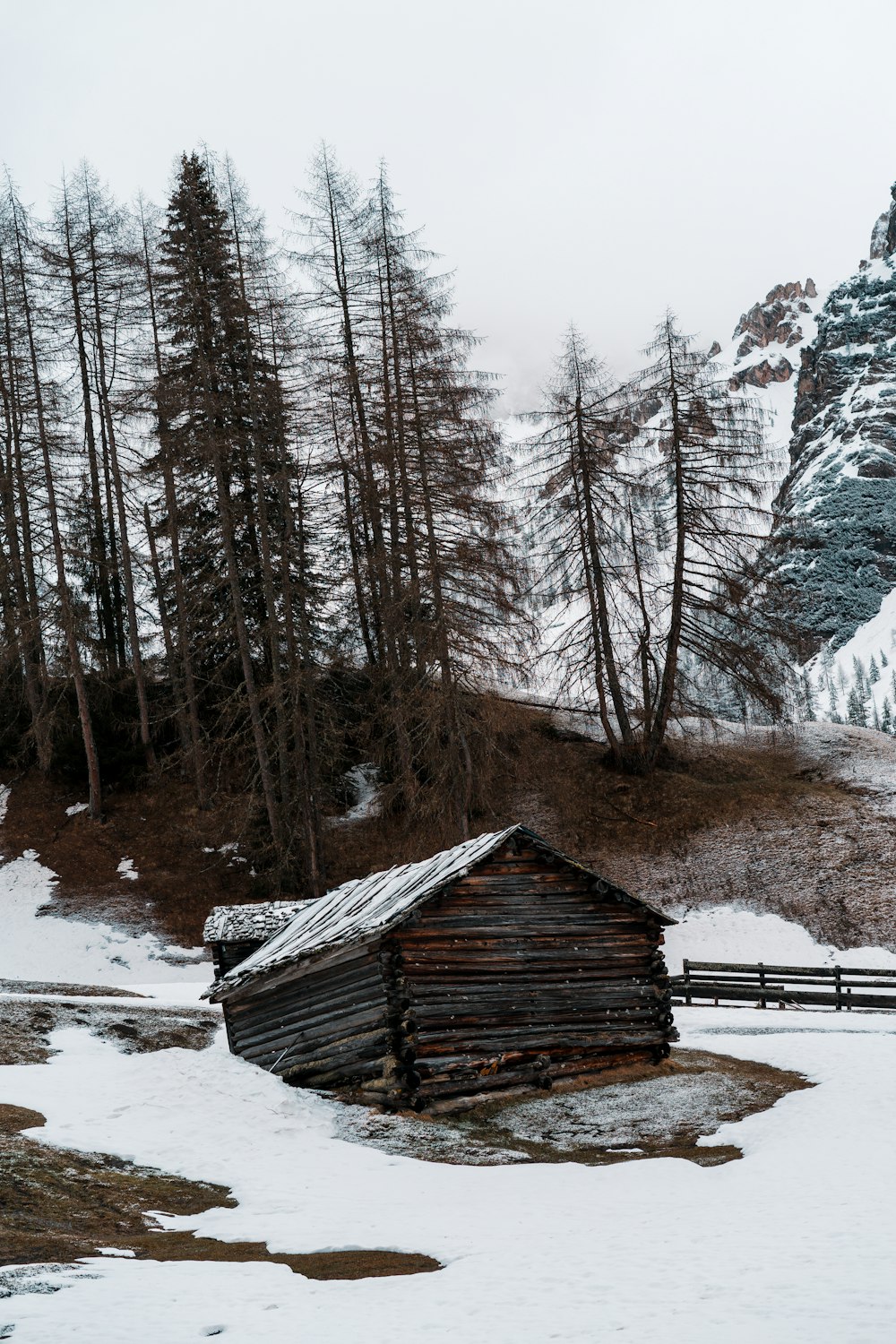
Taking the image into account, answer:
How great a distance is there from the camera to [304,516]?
110 feet

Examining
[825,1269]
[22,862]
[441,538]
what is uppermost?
[441,538]

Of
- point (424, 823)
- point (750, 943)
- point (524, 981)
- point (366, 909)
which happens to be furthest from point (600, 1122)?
point (424, 823)

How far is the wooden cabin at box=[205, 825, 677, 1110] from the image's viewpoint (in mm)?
15789

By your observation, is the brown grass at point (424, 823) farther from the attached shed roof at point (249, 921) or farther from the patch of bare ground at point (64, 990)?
the attached shed roof at point (249, 921)

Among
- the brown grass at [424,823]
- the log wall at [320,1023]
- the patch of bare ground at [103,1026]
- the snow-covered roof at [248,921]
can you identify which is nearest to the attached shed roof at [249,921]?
the snow-covered roof at [248,921]

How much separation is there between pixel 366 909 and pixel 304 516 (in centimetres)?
1865

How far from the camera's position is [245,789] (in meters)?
31.0

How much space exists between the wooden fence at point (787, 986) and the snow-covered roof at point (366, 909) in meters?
6.05

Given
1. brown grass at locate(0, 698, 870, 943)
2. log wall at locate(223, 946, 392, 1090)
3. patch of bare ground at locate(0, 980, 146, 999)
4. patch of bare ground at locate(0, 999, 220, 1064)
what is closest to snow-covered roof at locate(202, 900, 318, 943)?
patch of bare ground at locate(0, 999, 220, 1064)

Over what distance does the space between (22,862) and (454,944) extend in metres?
19.4

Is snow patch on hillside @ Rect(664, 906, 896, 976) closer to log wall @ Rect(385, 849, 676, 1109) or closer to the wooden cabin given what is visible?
log wall @ Rect(385, 849, 676, 1109)

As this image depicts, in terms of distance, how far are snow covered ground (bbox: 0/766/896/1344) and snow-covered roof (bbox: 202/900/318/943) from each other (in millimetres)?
3932

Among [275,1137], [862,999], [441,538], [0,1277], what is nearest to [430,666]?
[441,538]

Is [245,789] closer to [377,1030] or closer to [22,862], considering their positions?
[22,862]
